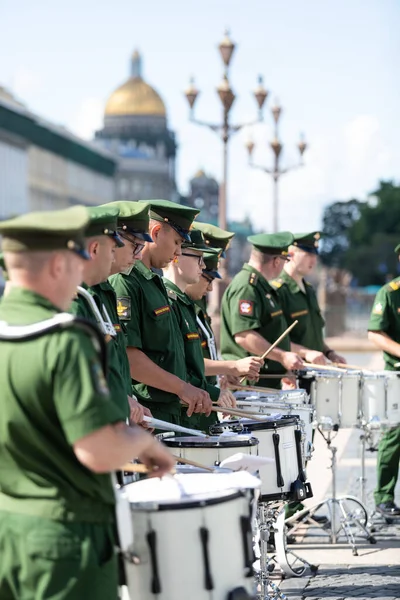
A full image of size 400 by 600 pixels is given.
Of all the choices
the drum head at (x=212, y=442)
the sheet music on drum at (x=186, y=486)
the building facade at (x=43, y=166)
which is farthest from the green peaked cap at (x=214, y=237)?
the building facade at (x=43, y=166)

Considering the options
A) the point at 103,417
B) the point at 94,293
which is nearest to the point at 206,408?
the point at 94,293

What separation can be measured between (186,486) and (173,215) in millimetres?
2767

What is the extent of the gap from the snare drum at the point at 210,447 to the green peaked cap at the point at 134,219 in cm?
98

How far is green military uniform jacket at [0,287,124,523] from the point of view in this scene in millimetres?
3709

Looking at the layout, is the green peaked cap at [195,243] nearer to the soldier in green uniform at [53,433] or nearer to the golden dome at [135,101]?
the soldier in green uniform at [53,433]

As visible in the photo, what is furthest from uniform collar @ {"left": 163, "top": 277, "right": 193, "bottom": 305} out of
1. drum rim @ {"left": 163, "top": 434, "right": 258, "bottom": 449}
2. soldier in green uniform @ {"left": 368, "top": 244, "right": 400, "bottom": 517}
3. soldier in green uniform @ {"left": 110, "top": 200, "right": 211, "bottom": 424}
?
soldier in green uniform @ {"left": 368, "top": 244, "right": 400, "bottom": 517}

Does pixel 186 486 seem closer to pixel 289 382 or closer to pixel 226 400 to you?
pixel 226 400

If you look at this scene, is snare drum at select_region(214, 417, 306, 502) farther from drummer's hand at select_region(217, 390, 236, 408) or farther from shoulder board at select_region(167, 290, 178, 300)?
shoulder board at select_region(167, 290, 178, 300)


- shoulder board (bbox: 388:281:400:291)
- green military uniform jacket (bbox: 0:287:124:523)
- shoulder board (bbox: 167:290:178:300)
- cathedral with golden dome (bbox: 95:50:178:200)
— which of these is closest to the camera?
green military uniform jacket (bbox: 0:287:124:523)

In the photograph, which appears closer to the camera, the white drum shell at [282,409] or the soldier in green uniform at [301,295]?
the white drum shell at [282,409]

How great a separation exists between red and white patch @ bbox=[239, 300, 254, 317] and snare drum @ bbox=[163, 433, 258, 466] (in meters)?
3.52

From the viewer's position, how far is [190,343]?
7.37m

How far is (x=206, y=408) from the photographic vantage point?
6.58 m

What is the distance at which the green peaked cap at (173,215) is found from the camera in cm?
690
